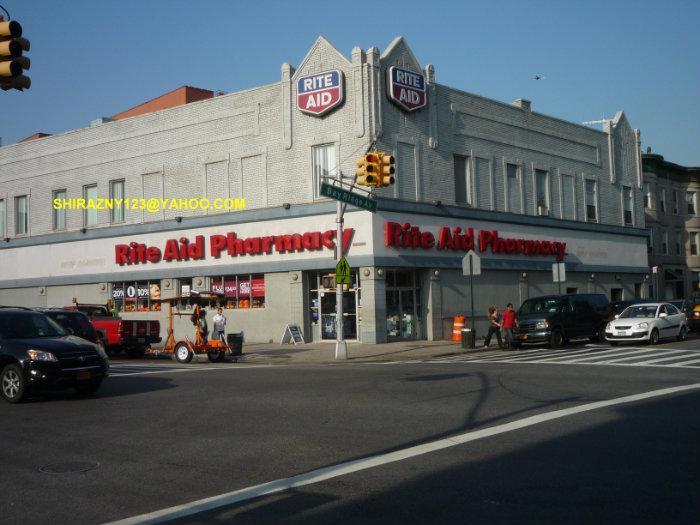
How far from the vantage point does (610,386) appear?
15102mm

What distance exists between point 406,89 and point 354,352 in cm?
1184

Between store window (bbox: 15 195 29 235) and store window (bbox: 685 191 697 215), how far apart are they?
47838 millimetres

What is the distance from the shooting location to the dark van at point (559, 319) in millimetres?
29047

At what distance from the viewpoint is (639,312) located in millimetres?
29781

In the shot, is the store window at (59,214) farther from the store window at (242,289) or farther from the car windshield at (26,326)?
the car windshield at (26,326)

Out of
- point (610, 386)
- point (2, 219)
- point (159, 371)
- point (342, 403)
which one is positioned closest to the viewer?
point (342, 403)

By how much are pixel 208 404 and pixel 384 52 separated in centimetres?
2289

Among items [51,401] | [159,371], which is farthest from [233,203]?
[51,401]

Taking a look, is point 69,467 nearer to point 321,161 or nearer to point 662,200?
point 321,161

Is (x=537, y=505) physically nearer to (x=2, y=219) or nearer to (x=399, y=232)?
(x=399, y=232)

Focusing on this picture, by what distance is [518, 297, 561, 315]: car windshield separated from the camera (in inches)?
1177

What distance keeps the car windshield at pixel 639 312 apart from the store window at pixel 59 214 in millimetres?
29821

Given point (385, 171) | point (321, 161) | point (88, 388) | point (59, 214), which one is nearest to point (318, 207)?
point (321, 161)

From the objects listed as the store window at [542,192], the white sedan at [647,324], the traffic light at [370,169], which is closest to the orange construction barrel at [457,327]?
the white sedan at [647,324]
